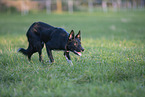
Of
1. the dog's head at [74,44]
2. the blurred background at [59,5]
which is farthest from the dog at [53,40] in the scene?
the blurred background at [59,5]

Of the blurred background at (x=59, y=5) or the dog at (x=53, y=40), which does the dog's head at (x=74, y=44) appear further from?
the blurred background at (x=59, y=5)

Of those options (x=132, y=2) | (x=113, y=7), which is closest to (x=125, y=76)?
(x=113, y=7)

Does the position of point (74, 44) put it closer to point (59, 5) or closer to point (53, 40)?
point (53, 40)

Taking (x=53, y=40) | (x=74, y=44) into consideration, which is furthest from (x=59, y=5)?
(x=74, y=44)

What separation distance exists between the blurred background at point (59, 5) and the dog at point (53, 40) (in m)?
26.7

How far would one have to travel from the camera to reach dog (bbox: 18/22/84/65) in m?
4.32

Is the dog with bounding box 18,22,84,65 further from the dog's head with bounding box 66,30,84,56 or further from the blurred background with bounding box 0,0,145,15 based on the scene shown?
the blurred background with bounding box 0,0,145,15

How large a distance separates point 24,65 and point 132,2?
44.4 meters

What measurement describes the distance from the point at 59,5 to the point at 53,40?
32.4 m

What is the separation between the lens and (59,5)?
35.6 meters

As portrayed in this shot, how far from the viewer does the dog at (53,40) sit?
4316 millimetres

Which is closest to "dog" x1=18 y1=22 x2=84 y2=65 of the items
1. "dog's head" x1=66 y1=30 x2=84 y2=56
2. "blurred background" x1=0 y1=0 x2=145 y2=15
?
"dog's head" x1=66 y1=30 x2=84 y2=56

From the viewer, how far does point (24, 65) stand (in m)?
4.51

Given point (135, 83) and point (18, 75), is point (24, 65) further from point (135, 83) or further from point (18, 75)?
point (135, 83)
